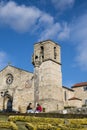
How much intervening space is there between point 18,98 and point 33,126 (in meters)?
35.6

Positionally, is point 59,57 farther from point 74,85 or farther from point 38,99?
point 74,85

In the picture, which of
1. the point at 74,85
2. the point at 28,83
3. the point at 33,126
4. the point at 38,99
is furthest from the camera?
the point at 74,85

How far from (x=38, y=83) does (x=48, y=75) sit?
7.68 ft

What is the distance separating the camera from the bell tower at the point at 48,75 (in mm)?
46403

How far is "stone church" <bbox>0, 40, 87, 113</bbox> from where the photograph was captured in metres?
47.0

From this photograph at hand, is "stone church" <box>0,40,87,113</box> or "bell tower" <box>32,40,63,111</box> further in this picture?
"stone church" <box>0,40,87,113</box>

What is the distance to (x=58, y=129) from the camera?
1596 cm

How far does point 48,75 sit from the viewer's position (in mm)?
47688

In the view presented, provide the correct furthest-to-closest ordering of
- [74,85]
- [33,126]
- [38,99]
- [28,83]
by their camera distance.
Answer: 1. [74,85]
2. [28,83]
3. [38,99]
4. [33,126]

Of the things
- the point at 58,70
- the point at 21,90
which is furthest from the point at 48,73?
the point at 21,90

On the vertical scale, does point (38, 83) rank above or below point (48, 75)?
below

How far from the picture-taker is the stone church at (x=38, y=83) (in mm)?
46969

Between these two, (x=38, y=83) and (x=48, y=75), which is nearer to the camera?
(x=48, y=75)

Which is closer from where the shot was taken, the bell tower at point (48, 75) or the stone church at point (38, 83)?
the bell tower at point (48, 75)
